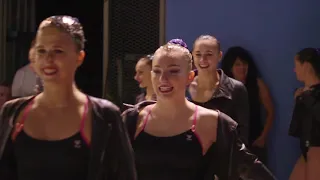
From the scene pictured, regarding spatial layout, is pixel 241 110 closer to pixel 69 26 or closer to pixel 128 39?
pixel 69 26

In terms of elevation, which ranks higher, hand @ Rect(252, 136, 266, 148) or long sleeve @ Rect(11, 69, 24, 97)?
long sleeve @ Rect(11, 69, 24, 97)

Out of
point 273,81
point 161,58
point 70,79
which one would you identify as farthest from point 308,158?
point 70,79

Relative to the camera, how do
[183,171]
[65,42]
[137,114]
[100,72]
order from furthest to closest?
1. [100,72]
2. [137,114]
3. [183,171]
4. [65,42]

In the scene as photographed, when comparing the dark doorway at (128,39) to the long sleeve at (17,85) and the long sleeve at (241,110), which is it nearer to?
the long sleeve at (17,85)

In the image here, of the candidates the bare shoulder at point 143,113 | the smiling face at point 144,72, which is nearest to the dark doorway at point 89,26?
the smiling face at point 144,72

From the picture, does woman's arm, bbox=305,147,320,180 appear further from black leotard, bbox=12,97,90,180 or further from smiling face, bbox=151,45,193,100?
black leotard, bbox=12,97,90,180

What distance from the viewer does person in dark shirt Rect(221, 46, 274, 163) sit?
15.1 feet

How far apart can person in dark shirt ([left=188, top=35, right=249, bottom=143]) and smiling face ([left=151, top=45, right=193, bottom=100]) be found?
1121 mm

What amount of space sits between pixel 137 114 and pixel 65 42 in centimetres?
60

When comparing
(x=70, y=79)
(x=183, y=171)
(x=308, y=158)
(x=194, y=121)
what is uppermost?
(x=70, y=79)

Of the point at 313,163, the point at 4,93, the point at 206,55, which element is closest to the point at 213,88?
the point at 206,55

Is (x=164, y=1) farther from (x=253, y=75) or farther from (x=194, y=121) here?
(x=194, y=121)

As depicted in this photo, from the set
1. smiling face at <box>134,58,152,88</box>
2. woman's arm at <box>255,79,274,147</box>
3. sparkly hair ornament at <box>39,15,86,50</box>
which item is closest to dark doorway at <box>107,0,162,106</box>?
woman's arm at <box>255,79,274,147</box>

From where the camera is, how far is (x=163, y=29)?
205 inches
